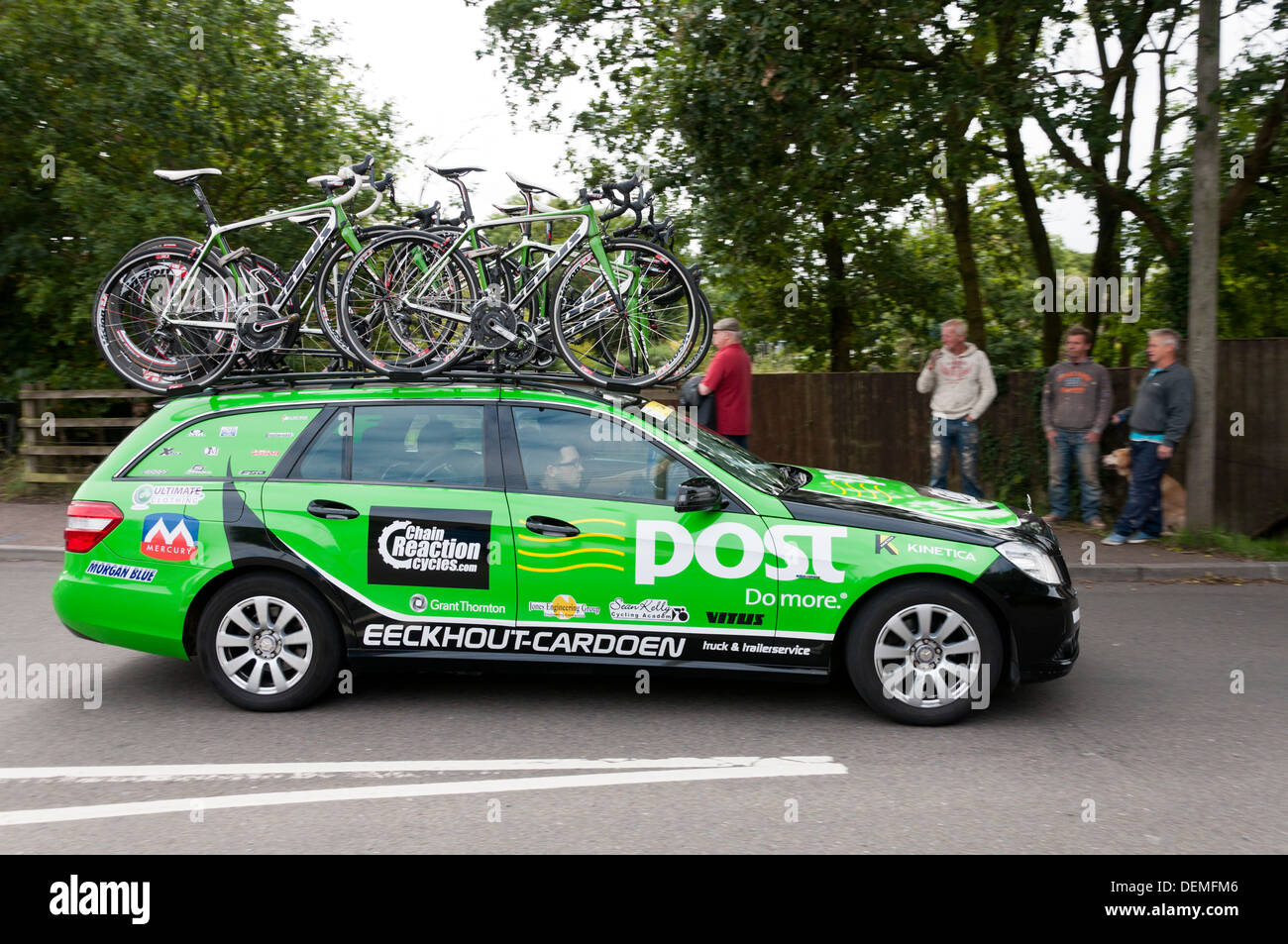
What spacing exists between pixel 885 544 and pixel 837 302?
11707 millimetres

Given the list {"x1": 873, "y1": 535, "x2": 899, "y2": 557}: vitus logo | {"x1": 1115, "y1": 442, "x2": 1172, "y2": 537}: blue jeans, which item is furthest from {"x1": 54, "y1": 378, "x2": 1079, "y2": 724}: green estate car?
{"x1": 1115, "y1": 442, "x2": 1172, "y2": 537}: blue jeans

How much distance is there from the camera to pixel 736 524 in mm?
5277

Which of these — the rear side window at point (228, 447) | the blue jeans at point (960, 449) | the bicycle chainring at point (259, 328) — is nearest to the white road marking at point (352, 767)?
the rear side window at point (228, 447)

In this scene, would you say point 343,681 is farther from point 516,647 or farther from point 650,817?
point 650,817

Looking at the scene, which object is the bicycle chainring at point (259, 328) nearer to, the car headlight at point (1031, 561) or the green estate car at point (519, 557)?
the green estate car at point (519, 557)

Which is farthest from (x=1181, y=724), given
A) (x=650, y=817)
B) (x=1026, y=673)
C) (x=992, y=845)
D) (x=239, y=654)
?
(x=239, y=654)

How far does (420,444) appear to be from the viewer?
561 cm

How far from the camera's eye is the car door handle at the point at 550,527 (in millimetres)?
5312

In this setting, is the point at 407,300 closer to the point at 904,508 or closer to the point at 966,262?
the point at 904,508

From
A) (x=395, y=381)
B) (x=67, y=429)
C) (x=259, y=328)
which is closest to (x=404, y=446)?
(x=395, y=381)

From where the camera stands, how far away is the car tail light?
5.61 metres

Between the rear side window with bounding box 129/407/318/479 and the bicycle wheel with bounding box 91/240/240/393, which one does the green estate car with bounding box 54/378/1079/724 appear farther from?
the bicycle wheel with bounding box 91/240/240/393

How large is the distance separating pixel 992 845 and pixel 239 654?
3.69 metres

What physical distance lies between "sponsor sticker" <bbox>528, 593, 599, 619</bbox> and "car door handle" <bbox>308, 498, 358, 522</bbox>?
1035 mm
